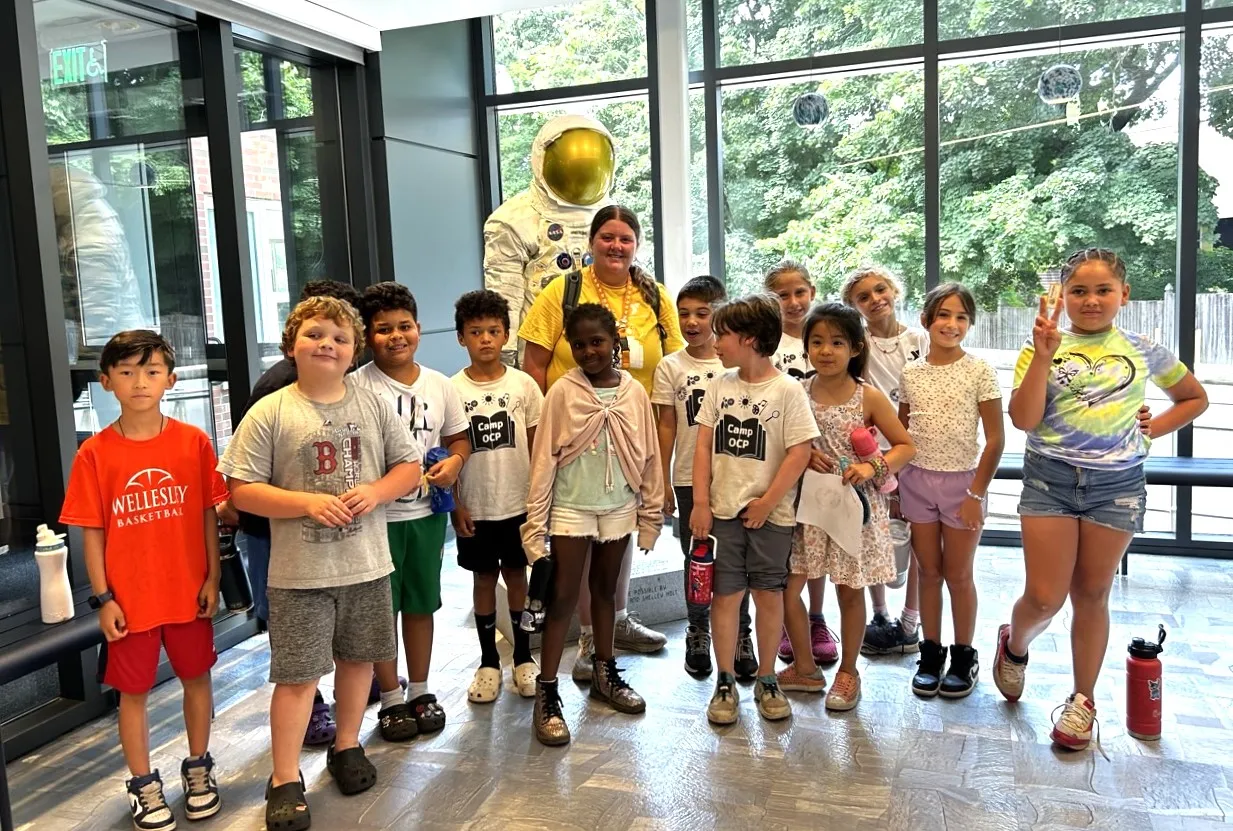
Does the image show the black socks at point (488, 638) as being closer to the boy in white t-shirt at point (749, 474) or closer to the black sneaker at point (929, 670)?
the boy in white t-shirt at point (749, 474)

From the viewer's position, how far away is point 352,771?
95.3 inches

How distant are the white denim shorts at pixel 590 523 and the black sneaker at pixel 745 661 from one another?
676 millimetres

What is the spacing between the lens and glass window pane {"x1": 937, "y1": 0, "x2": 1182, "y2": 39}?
4.18 metres

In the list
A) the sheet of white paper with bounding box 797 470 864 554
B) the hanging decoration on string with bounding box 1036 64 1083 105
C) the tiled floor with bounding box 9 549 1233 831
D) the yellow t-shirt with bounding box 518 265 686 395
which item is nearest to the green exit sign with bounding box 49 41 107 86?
the yellow t-shirt with bounding box 518 265 686 395

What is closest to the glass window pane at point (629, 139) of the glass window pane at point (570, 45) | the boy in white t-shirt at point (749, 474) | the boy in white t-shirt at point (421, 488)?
the glass window pane at point (570, 45)

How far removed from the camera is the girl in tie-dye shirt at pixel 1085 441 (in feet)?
7.99

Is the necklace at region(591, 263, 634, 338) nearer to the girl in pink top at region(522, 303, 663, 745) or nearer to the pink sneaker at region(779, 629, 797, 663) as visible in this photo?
the girl in pink top at region(522, 303, 663, 745)

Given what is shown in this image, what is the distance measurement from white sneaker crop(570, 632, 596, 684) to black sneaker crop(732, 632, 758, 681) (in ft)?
1.54

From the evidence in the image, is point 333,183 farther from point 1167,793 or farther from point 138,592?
point 1167,793

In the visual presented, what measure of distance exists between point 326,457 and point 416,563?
565 mm

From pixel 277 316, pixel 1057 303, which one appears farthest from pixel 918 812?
pixel 277 316

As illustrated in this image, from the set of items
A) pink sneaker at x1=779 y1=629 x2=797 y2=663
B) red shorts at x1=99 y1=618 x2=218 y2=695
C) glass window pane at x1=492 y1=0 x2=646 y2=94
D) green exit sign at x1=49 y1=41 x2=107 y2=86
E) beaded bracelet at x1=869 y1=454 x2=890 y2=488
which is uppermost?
glass window pane at x1=492 y1=0 x2=646 y2=94

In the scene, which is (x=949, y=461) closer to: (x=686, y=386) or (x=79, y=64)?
(x=686, y=386)

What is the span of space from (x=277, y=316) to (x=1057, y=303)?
305 centimetres
